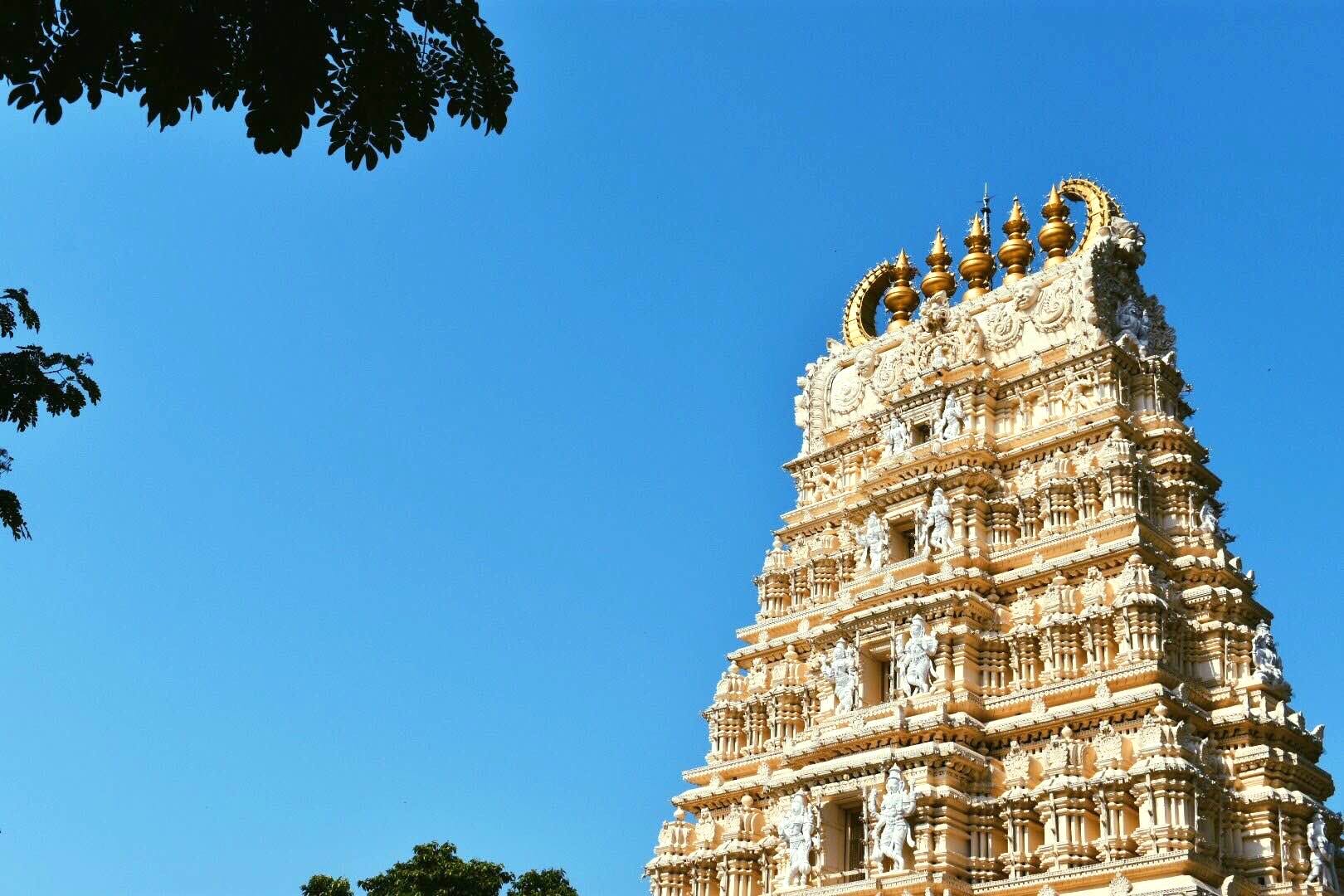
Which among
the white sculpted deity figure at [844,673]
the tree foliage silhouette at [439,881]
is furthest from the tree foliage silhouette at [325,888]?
the white sculpted deity figure at [844,673]

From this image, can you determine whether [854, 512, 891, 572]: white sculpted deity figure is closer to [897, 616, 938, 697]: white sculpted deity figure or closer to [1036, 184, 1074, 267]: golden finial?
[897, 616, 938, 697]: white sculpted deity figure

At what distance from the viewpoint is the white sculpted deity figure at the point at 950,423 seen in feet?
95.7

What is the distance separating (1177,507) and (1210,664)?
339 centimetres

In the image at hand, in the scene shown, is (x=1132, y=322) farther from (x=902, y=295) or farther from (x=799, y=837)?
(x=799, y=837)

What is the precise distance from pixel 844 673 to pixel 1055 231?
11.5m

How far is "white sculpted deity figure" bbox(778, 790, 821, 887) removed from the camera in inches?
982

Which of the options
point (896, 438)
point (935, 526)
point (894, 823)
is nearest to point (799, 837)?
point (894, 823)

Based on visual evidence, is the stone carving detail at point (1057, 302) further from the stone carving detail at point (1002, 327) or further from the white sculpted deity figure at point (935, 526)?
the white sculpted deity figure at point (935, 526)

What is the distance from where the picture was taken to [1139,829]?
21906 mm

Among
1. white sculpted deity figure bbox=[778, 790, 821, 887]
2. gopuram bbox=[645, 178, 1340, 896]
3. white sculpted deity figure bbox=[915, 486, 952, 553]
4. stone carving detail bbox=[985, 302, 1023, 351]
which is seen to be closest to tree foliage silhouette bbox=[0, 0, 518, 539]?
gopuram bbox=[645, 178, 1340, 896]

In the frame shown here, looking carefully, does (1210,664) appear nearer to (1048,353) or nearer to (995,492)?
(995,492)

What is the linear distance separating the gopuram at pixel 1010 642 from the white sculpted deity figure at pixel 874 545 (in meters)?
0.08

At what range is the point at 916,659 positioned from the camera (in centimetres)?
2586

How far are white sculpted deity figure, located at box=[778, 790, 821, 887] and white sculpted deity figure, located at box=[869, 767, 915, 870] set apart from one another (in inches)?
51.0
